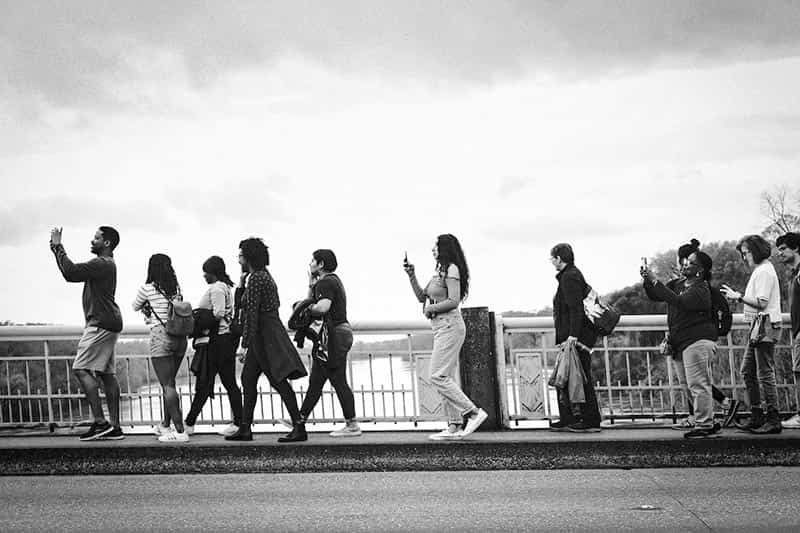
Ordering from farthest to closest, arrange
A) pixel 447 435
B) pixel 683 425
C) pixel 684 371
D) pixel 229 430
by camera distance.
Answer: pixel 229 430, pixel 683 425, pixel 684 371, pixel 447 435

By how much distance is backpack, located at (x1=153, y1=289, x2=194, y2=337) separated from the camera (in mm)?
10406

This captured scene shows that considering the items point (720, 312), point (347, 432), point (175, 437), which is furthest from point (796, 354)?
point (175, 437)

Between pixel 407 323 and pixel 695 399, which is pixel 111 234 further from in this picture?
pixel 695 399

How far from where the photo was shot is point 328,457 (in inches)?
395

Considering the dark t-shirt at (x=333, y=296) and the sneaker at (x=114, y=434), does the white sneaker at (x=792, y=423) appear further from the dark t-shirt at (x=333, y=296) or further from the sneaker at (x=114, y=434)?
the sneaker at (x=114, y=434)

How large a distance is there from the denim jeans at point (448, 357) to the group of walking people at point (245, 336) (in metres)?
0.01

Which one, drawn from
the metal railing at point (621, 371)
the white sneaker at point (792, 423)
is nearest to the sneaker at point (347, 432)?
the metal railing at point (621, 371)

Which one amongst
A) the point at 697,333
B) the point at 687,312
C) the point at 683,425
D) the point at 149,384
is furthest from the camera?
the point at 149,384

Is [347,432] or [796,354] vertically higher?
[796,354]

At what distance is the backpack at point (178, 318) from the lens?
1041 cm

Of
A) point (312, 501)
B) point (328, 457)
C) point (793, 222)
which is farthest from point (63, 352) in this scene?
point (793, 222)

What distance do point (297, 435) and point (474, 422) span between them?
76.7 inches

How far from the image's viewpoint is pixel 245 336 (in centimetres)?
1018

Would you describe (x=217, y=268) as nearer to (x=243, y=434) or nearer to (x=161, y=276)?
(x=161, y=276)
